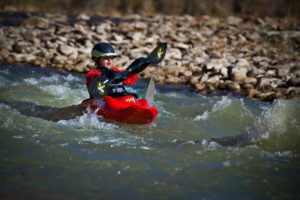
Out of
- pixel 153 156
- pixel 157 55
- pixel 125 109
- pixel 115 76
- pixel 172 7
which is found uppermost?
pixel 172 7

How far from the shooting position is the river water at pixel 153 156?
5.12 meters

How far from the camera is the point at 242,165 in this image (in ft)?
19.4

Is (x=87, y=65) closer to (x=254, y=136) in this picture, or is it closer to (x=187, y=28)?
(x=187, y=28)

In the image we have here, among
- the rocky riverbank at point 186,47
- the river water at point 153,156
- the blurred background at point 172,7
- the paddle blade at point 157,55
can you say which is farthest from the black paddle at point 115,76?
the blurred background at point 172,7

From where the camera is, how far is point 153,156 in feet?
20.2

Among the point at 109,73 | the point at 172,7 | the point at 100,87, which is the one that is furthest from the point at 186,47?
the point at 100,87

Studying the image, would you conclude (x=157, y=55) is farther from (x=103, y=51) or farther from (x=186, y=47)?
(x=186, y=47)

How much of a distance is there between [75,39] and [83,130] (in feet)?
28.0

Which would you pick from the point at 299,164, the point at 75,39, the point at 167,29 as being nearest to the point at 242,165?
the point at 299,164

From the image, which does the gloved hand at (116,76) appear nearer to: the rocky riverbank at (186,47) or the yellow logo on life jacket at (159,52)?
the yellow logo on life jacket at (159,52)

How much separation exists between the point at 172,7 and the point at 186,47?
304 inches

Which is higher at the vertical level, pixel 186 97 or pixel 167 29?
pixel 167 29

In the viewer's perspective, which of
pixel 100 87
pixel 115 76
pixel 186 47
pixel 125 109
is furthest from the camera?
pixel 186 47

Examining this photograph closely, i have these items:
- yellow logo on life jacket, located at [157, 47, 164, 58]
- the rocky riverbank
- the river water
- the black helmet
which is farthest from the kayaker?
the rocky riverbank
